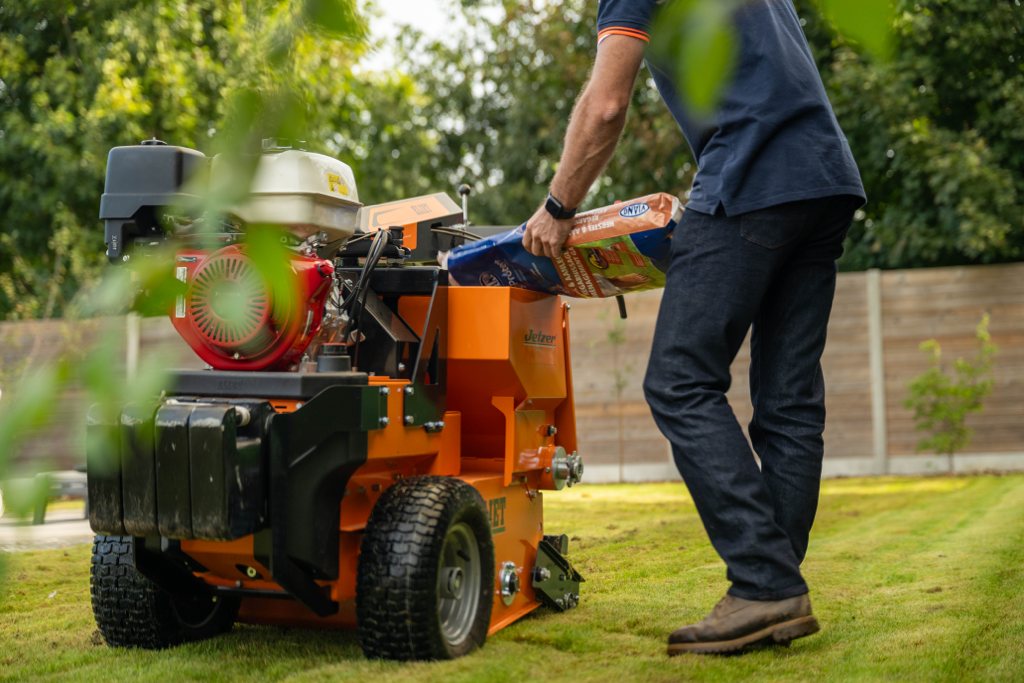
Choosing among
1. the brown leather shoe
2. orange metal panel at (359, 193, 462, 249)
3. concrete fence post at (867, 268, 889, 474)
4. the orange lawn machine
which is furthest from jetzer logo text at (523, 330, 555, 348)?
concrete fence post at (867, 268, 889, 474)

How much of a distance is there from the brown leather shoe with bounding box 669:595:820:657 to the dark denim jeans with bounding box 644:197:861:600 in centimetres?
2

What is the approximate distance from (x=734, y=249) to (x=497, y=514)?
0.90 m

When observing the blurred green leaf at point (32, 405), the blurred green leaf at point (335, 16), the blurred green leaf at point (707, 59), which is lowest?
the blurred green leaf at point (32, 405)

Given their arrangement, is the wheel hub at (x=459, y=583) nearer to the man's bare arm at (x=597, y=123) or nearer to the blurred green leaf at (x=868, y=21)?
the man's bare arm at (x=597, y=123)

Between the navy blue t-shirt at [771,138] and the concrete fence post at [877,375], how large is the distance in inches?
236

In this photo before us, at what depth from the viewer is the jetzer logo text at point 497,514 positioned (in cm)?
222

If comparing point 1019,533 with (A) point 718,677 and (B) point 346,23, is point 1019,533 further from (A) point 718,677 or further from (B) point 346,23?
(B) point 346,23

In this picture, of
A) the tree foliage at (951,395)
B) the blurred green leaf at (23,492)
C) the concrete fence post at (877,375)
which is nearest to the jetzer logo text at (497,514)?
→ the blurred green leaf at (23,492)

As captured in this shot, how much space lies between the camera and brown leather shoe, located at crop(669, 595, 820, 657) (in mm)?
1735

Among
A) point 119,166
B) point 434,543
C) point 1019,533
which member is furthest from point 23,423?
point 1019,533

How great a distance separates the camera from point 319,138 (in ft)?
1.85

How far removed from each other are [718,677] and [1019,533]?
2.33 m

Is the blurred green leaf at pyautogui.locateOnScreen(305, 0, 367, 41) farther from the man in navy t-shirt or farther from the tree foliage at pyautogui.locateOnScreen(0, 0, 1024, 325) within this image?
the man in navy t-shirt

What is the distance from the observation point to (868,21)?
47cm
